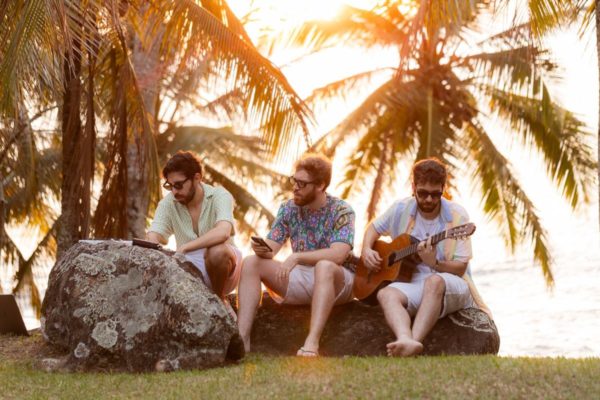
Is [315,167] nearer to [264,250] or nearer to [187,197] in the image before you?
[264,250]

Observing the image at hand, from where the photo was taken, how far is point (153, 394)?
6.28m

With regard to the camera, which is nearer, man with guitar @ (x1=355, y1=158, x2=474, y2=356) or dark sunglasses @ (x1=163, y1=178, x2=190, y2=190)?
man with guitar @ (x1=355, y1=158, x2=474, y2=356)

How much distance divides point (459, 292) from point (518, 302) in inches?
1453

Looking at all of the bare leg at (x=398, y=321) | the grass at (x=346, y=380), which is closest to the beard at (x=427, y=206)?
the bare leg at (x=398, y=321)

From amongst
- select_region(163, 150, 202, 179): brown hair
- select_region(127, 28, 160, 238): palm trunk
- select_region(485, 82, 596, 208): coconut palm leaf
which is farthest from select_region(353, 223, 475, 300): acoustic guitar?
select_region(485, 82, 596, 208): coconut palm leaf

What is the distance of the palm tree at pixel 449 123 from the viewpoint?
19188 millimetres

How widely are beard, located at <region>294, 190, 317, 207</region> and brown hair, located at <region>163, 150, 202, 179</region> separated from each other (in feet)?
2.82

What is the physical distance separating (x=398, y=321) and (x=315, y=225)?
1140mm

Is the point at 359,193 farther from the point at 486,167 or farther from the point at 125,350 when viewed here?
the point at 125,350

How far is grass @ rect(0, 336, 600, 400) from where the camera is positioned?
590cm

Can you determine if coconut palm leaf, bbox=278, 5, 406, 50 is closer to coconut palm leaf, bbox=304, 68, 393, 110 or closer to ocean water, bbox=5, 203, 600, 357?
coconut palm leaf, bbox=304, 68, 393, 110

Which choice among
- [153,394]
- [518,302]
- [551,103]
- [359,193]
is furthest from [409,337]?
[518,302]

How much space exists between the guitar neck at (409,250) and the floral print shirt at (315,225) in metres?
0.34

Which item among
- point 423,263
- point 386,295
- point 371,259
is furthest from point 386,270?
point 386,295
